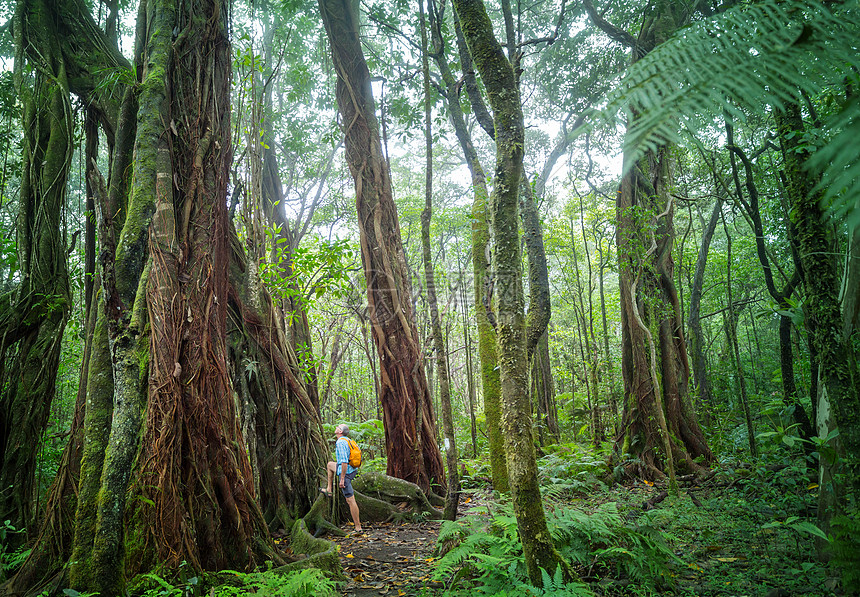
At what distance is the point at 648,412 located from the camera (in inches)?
251

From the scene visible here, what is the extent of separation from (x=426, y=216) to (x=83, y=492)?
13.0 ft

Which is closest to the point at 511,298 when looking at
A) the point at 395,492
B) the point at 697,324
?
the point at 395,492

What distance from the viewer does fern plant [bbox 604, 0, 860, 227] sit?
73 cm

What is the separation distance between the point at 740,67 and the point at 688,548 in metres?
3.91

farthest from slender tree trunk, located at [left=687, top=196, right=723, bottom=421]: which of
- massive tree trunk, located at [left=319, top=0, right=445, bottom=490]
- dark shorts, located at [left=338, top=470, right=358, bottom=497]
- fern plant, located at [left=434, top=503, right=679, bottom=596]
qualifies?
dark shorts, located at [left=338, top=470, right=358, bottom=497]

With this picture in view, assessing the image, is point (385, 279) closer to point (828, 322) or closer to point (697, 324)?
point (828, 322)

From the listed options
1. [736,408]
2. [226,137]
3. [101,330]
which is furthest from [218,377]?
[736,408]

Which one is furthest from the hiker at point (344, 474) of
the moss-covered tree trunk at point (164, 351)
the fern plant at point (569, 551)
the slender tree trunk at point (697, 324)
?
the slender tree trunk at point (697, 324)

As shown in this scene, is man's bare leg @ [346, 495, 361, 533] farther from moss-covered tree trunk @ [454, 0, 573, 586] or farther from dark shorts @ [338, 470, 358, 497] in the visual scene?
moss-covered tree trunk @ [454, 0, 573, 586]

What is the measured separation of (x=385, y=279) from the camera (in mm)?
6676

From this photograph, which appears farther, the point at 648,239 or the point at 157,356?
the point at 648,239

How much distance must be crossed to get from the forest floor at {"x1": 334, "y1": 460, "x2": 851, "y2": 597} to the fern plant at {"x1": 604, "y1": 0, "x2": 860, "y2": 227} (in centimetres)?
269

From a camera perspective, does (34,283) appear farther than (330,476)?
No

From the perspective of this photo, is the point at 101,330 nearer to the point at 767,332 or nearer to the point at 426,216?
the point at 426,216
